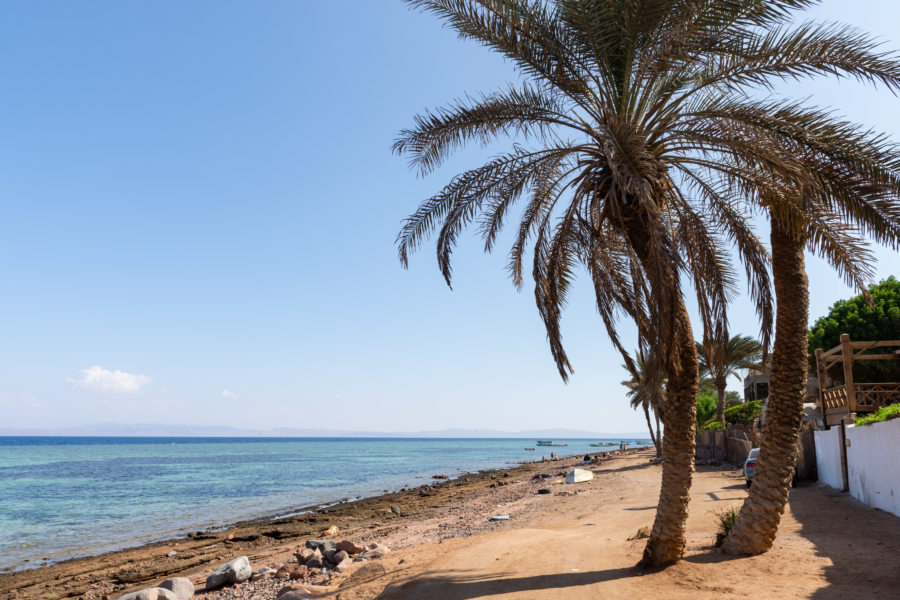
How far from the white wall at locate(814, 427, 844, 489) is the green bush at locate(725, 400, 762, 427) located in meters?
20.6

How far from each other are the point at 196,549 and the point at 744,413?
→ 1424 inches

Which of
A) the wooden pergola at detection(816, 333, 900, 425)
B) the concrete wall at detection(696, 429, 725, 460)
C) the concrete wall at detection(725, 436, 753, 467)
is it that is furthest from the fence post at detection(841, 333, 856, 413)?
the concrete wall at detection(696, 429, 725, 460)

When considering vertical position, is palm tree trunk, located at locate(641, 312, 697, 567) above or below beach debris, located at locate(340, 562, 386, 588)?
above

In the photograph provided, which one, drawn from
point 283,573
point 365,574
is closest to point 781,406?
point 365,574

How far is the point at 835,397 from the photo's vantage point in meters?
19.3

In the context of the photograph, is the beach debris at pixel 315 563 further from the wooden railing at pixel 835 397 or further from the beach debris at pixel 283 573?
the wooden railing at pixel 835 397

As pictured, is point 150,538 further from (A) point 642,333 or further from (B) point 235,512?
(A) point 642,333

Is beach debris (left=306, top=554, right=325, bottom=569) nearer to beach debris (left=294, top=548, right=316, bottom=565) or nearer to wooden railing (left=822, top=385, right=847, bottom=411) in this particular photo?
beach debris (left=294, top=548, right=316, bottom=565)

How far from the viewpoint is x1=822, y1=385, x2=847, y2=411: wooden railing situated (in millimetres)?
18780

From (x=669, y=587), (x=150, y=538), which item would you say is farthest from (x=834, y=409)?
(x=150, y=538)

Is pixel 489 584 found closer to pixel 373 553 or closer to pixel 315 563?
pixel 373 553

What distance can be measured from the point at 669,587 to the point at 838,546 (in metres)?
4.02

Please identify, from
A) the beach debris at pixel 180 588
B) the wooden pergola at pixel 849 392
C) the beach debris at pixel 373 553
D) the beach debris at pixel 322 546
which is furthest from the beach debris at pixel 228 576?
the wooden pergola at pixel 849 392

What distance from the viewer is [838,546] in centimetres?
937
